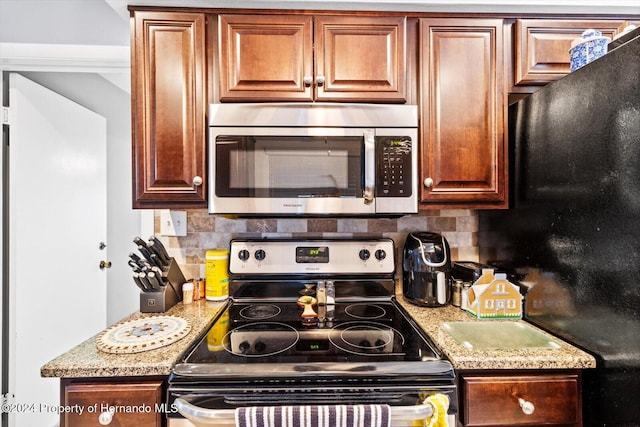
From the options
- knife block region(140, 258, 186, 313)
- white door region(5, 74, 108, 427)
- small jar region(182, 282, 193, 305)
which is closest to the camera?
knife block region(140, 258, 186, 313)

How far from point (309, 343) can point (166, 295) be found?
680 mm

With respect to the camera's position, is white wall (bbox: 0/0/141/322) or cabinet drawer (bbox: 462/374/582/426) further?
white wall (bbox: 0/0/141/322)

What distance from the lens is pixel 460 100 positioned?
1.28 metres

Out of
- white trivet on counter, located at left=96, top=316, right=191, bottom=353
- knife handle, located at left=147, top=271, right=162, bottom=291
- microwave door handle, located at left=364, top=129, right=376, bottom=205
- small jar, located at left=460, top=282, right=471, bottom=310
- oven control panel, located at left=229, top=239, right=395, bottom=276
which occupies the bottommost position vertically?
white trivet on counter, located at left=96, top=316, right=191, bottom=353

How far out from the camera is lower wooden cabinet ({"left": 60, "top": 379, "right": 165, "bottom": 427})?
2.93 feet

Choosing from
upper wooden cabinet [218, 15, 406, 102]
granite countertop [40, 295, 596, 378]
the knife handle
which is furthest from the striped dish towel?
upper wooden cabinet [218, 15, 406, 102]

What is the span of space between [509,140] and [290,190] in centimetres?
95

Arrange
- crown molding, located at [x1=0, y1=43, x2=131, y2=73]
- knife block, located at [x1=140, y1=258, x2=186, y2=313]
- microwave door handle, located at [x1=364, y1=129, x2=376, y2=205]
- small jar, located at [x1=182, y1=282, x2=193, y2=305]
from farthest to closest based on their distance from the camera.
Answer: crown molding, located at [x1=0, y1=43, x2=131, y2=73], small jar, located at [x1=182, y1=282, x2=193, y2=305], knife block, located at [x1=140, y1=258, x2=186, y2=313], microwave door handle, located at [x1=364, y1=129, x2=376, y2=205]

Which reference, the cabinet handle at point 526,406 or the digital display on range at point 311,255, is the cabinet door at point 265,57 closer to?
the digital display on range at point 311,255

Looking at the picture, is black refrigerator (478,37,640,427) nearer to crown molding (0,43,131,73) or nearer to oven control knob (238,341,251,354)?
oven control knob (238,341,251,354)

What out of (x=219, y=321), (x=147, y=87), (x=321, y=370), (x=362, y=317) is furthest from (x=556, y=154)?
(x=147, y=87)

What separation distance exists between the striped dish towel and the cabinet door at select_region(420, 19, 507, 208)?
81 centimetres

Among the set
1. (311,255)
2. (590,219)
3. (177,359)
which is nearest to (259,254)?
(311,255)

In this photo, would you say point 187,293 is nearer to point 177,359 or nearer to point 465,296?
point 177,359
